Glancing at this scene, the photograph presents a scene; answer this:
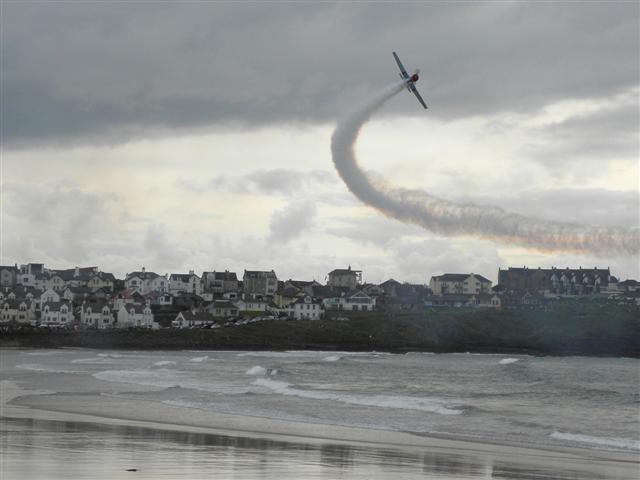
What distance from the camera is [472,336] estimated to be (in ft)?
439

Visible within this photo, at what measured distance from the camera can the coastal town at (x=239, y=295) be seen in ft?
450

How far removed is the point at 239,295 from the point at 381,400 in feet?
343

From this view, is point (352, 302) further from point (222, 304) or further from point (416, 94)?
point (416, 94)

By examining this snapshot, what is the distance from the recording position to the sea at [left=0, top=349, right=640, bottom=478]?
1291 inches

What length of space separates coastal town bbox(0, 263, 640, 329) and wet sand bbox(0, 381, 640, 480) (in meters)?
91.0

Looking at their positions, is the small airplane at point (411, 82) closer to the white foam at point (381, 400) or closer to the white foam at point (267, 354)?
the white foam at point (381, 400)

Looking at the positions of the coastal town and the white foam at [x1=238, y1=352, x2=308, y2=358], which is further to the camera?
the coastal town

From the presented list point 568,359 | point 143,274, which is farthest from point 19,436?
point 143,274

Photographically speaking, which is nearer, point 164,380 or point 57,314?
point 164,380

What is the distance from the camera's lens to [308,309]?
14600 cm

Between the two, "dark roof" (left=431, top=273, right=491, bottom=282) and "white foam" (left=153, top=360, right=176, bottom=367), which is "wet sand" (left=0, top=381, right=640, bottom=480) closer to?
"white foam" (left=153, top=360, right=176, bottom=367)

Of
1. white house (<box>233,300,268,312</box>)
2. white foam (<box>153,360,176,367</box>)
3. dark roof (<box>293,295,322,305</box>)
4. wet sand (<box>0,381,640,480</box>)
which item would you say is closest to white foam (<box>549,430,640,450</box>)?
wet sand (<box>0,381,640,480</box>)

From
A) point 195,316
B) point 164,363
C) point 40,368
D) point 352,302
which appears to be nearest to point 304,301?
point 352,302

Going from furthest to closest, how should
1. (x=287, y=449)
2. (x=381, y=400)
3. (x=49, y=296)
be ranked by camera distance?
1. (x=49, y=296)
2. (x=381, y=400)
3. (x=287, y=449)
